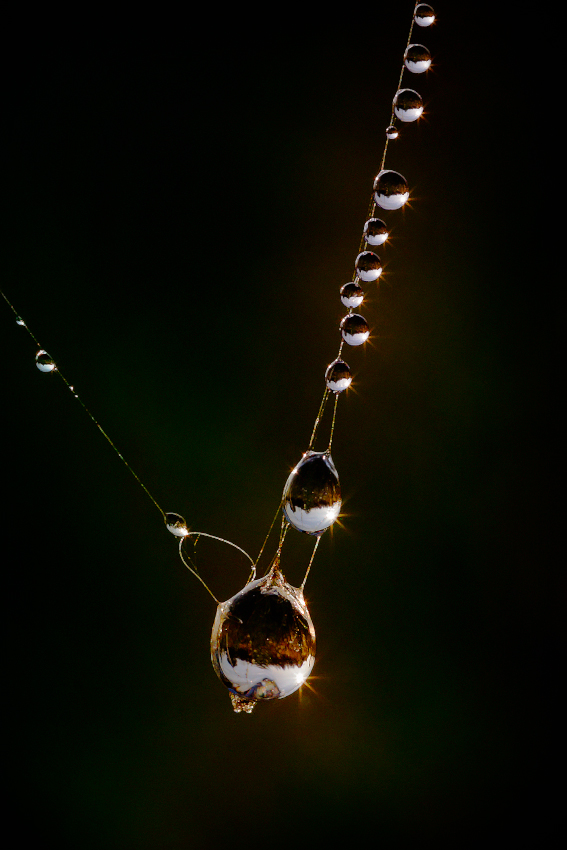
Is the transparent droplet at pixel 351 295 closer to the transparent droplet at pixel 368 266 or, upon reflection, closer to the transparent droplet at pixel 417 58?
the transparent droplet at pixel 368 266

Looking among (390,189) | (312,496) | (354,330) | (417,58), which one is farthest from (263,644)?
(417,58)

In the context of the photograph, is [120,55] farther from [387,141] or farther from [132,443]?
[132,443]

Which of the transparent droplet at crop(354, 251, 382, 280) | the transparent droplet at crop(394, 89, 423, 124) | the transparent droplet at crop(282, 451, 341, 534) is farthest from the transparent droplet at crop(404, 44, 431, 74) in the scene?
the transparent droplet at crop(282, 451, 341, 534)

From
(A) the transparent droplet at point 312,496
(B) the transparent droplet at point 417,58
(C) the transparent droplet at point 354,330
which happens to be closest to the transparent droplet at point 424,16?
(B) the transparent droplet at point 417,58

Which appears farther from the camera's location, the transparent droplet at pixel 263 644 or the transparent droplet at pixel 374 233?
the transparent droplet at pixel 374 233

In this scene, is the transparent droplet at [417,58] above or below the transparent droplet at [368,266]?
above

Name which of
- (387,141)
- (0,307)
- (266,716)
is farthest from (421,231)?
(266,716)
